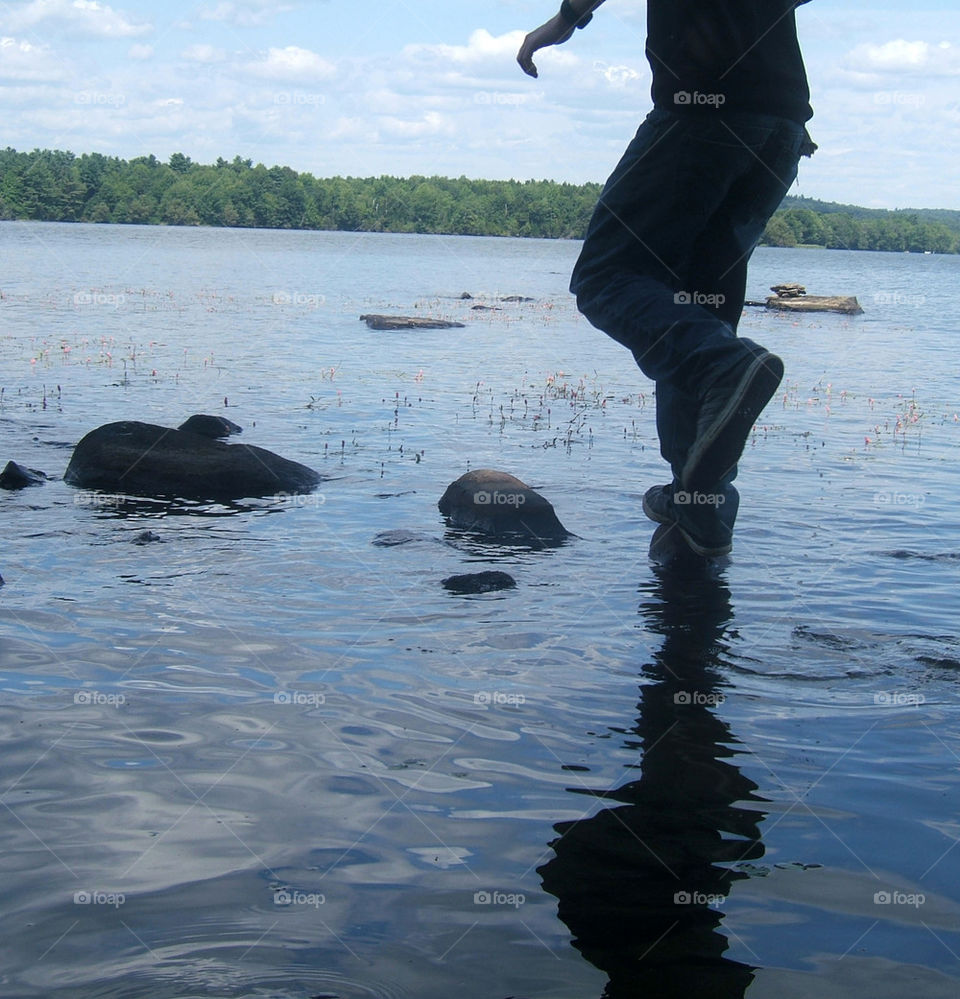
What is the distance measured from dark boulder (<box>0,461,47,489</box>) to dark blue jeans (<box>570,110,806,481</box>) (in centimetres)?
480

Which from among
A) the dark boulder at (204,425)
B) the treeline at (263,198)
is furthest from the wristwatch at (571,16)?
the treeline at (263,198)

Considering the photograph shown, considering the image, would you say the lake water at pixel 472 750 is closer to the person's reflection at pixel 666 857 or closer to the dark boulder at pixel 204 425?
the person's reflection at pixel 666 857

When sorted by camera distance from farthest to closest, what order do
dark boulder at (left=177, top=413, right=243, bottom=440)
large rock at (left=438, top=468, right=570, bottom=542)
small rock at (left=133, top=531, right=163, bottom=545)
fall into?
dark boulder at (left=177, top=413, right=243, bottom=440) < large rock at (left=438, top=468, right=570, bottom=542) < small rock at (left=133, top=531, right=163, bottom=545)

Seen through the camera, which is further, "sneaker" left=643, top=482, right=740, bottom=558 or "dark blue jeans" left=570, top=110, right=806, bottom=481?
"sneaker" left=643, top=482, right=740, bottom=558

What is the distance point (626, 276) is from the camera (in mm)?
5188

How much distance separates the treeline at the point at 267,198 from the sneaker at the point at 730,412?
12384cm

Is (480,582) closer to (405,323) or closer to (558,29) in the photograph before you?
(558,29)

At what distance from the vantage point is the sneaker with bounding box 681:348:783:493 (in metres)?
4.61

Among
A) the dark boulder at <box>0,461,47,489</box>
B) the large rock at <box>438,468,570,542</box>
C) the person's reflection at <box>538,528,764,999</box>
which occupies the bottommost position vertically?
the dark boulder at <box>0,461,47,489</box>

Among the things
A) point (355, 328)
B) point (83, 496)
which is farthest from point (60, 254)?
point (83, 496)

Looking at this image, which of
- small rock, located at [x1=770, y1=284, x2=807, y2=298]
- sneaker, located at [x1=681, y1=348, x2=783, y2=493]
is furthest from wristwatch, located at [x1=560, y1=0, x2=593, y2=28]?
small rock, located at [x1=770, y1=284, x2=807, y2=298]

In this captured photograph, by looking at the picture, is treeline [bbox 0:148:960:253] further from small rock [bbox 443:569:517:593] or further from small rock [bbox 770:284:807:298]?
small rock [bbox 443:569:517:593]

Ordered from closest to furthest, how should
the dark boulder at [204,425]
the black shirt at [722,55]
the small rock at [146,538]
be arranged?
the black shirt at [722,55] → the small rock at [146,538] → the dark boulder at [204,425]

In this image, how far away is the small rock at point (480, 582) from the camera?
5906 mm
